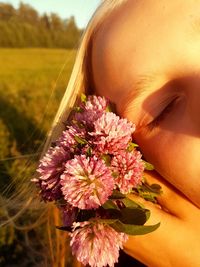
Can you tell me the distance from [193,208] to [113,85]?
1.52ft

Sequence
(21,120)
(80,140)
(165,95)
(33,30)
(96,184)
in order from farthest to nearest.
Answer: (33,30) → (21,120) → (165,95) → (80,140) → (96,184)

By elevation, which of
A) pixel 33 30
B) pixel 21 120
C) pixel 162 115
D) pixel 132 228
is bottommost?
pixel 33 30

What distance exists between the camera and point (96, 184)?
1326 millimetres

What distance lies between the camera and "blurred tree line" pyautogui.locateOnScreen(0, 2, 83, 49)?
35188mm

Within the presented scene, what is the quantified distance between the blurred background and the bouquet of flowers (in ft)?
3.26

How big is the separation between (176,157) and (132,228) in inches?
10.5

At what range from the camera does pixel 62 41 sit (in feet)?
123

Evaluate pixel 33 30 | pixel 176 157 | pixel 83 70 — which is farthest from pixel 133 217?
pixel 33 30

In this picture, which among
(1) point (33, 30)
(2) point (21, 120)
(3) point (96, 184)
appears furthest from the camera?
(1) point (33, 30)

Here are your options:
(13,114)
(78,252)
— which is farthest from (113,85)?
(13,114)

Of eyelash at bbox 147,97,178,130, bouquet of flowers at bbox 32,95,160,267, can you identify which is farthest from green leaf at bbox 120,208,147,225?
eyelash at bbox 147,97,178,130

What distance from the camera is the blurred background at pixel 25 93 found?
435 cm

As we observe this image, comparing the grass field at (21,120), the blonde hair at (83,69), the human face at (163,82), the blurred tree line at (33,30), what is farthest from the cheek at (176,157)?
the blurred tree line at (33,30)

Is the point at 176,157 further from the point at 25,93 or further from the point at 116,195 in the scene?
the point at 25,93
